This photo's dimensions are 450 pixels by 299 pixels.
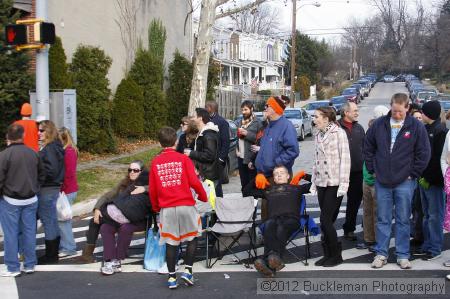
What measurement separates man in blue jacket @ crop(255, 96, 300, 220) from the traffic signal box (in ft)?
16.5

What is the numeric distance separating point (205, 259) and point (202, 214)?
22.3 inches

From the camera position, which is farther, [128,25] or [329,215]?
[128,25]

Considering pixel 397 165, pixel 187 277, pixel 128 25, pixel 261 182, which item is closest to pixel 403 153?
pixel 397 165

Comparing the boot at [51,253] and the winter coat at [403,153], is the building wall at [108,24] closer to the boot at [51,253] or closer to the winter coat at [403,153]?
the boot at [51,253]

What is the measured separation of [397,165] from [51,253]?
443cm

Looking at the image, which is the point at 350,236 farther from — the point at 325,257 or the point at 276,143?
the point at 276,143

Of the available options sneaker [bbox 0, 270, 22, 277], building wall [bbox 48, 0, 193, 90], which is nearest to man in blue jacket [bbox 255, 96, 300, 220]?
sneaker [bbox 0, 270, 22, 277]

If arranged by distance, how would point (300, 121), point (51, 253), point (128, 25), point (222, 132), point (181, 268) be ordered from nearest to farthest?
point (181, 268), point (51, 253), point (222, 132), point (128, 25), point (300, 121)

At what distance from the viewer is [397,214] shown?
7062 millimetres

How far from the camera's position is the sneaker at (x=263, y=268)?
672 cm

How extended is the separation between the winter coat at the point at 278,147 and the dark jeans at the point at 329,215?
0.73 metres

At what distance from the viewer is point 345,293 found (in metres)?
6.27

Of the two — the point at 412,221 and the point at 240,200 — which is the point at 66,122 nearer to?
the point at 240,200

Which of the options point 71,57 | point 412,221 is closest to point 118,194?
point 412,221
